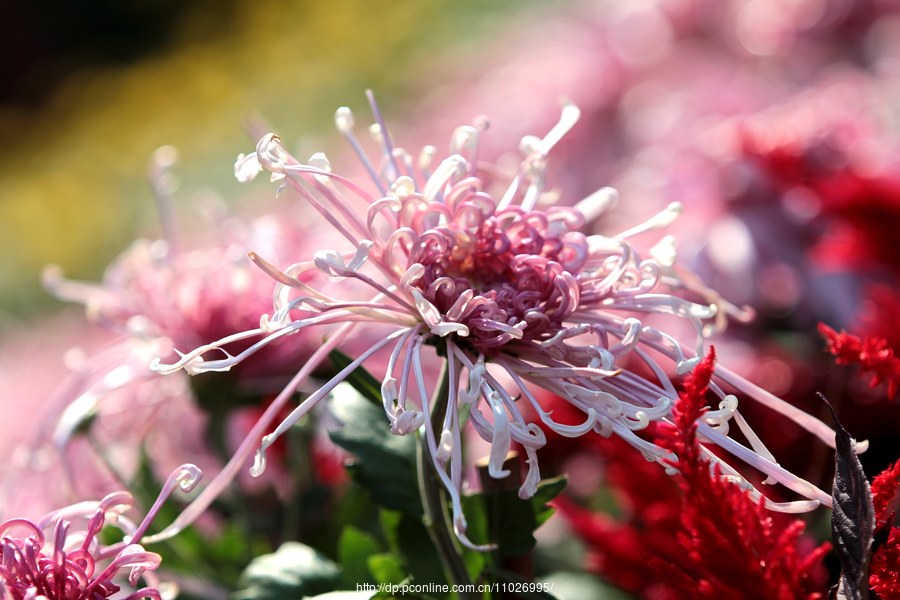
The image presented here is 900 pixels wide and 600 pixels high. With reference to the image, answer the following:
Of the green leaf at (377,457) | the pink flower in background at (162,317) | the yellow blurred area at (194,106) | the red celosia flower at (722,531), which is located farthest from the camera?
the yellow blurred area at (194,106)

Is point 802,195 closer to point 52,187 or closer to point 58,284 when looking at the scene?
point 58,284

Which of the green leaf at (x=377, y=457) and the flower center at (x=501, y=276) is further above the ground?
the flower center at (x=501, y=276)

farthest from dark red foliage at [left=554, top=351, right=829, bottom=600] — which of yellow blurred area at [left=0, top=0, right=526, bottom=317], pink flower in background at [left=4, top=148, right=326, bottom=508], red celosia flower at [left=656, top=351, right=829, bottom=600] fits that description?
yellow blurred area at [left=0, top=0, right=526, bottom=317]

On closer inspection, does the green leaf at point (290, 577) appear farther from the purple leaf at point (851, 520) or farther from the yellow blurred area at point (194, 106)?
the yellow blurred area at point (194, 106)

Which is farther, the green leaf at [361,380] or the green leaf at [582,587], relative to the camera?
the green leaf at [582,587]

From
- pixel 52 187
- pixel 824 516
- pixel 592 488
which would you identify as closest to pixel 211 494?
pixel 824 516

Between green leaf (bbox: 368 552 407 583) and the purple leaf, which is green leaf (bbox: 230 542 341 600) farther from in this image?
the purple leaf

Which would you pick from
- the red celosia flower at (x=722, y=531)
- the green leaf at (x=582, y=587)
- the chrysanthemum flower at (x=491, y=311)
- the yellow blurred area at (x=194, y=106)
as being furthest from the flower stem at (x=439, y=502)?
the yellow blurred area at (x=194, y=106)
